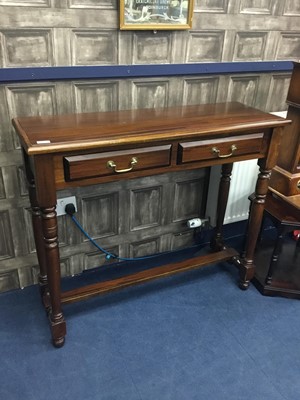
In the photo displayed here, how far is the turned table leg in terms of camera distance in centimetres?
218

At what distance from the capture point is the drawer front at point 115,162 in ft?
4.59

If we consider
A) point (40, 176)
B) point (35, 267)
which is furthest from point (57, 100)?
point (35, 267)

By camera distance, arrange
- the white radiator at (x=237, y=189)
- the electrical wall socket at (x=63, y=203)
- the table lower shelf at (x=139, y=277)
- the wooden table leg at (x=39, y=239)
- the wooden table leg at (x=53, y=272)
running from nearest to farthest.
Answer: the wooden table leg at (x=53, y=272) → the wooden table leg at (x=39, y=239) → the table lower shelf at (x=139, y=277) → the electrical wall socket at (x=63, y=203) → the white radiator at (x=237, y=189)

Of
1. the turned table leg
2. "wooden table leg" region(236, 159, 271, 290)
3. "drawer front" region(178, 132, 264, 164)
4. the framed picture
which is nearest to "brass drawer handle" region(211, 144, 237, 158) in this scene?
"drawer front" region(178, 132, 264, 164)

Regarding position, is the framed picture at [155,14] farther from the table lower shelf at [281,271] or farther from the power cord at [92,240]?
the table lower shelf at [281,271]

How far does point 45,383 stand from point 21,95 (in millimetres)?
1220

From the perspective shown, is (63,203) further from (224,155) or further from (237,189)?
(237,189)

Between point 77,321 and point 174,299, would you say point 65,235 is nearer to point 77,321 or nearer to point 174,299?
point 77,321

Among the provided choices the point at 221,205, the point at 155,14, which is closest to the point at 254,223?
the point at 221,205

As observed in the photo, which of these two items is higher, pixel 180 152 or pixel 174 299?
pixel 180 152

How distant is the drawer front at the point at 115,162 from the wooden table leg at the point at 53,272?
→ 0.18 metres

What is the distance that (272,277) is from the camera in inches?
85.4

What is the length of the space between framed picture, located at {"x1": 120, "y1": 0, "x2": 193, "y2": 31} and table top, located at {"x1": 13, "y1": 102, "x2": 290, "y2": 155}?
375 millimetres

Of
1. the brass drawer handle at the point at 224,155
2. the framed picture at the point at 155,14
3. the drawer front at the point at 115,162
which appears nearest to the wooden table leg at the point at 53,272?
the drawer front at the point at 115,162
